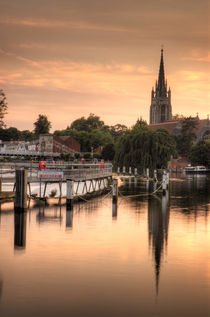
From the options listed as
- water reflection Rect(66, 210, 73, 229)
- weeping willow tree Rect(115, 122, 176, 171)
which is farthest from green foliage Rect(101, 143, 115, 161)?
water reflection Rect(66, 210, 73, 229)

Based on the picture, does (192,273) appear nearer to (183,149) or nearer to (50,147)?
(183,149)

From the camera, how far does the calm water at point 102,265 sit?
482 inches

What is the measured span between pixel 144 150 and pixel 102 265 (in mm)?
62373

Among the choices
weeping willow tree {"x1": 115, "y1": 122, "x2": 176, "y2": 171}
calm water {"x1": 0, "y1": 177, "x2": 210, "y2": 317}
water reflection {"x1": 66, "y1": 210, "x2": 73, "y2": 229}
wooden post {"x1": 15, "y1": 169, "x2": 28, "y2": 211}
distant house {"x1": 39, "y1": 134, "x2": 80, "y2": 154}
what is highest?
distant house {"x1": 39, "y1": 134, "x2": 80, "y2": 154}

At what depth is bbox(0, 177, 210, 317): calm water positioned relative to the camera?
12.2 m

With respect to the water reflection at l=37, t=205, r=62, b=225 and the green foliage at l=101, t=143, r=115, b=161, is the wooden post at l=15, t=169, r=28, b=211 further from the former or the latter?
the green foliage at l=101, t=143, r=115, b=161

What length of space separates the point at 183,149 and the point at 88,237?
148 metres

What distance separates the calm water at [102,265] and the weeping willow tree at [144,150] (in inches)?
1885

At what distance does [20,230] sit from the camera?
23562mm

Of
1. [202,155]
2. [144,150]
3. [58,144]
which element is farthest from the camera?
[58,144]

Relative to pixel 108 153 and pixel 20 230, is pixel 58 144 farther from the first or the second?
pixel 20 230

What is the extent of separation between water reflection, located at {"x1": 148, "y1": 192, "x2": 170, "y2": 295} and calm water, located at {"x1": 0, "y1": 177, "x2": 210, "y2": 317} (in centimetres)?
5

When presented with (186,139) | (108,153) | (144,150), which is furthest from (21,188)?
(186,139)

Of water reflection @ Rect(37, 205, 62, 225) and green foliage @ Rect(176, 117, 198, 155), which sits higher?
green foliage @ Rect(176, 117, 198, 155)
